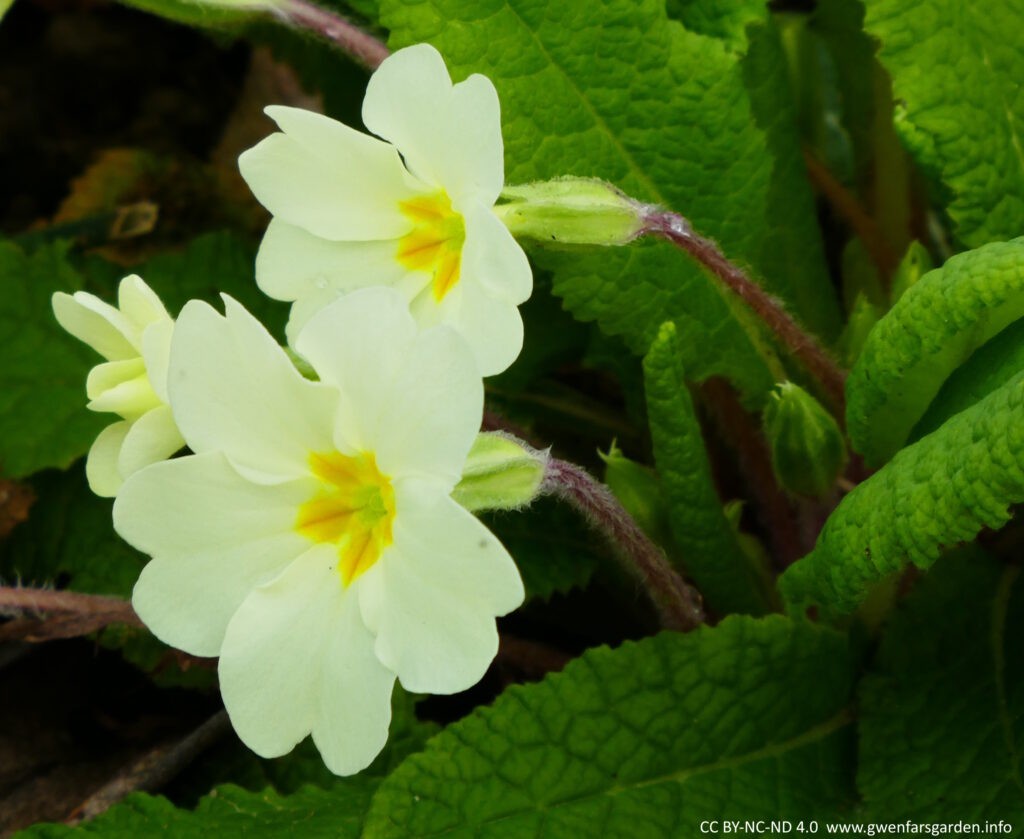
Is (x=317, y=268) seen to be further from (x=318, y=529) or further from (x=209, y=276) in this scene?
(x=209, y=276)

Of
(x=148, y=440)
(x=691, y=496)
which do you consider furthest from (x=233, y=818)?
(x=691, y=496)

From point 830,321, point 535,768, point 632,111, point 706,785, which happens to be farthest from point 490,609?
point 830,321

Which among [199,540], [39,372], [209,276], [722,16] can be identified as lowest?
[39,372]

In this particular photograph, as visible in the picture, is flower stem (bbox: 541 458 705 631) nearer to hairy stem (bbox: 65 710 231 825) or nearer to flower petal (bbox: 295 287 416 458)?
flower petal (bbox: 295 287 416 458)

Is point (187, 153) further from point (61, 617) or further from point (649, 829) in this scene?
point (649, 829)

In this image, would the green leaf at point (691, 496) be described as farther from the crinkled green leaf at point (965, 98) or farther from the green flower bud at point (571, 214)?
the crinkled green leaf at point (965, 98)

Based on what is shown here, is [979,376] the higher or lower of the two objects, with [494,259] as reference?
higher
